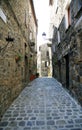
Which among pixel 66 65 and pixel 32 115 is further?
pixel 66 65

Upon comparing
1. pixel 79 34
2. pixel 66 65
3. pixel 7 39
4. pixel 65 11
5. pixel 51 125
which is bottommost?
pixel 51 125

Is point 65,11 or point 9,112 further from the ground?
point 65,11

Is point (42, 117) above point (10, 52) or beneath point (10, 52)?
beneath

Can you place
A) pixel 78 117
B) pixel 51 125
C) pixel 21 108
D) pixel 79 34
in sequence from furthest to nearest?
pixel 79 34
pixel 21 108
pixel 78 117
pixel 51 125

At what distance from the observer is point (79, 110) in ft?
12.2

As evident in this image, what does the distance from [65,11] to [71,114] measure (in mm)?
5209

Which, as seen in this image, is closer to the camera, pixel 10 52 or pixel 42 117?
pixel 42 117

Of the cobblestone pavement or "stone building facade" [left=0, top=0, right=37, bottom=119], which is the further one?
"stone building facade" [left=0, top=0, right=37, bottom=119]

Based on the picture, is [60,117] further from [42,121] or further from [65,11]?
[65,11]

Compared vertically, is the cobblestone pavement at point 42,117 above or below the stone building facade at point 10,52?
below

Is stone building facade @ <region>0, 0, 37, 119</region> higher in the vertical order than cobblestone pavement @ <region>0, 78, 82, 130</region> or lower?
higher

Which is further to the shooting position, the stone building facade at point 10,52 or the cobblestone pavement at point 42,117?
the stone building facade at point 10,52

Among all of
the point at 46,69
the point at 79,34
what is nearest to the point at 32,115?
the point at 79,34

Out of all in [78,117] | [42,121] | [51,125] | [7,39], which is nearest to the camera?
[51,125]
